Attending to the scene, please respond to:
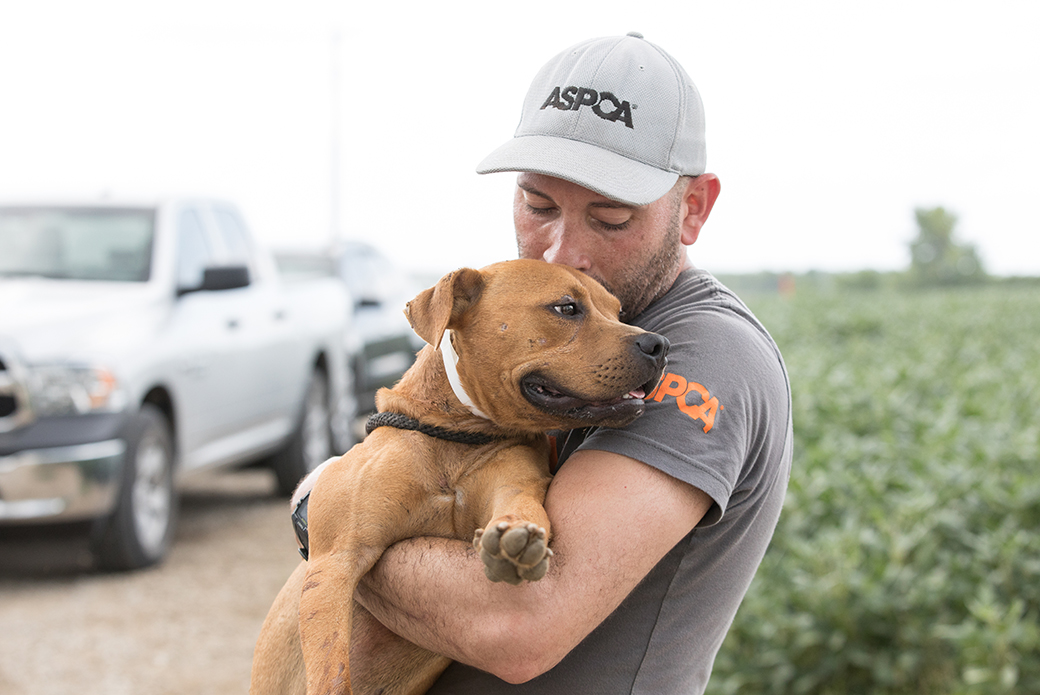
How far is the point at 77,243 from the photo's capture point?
7.39 meters

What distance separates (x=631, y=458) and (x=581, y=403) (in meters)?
0.26

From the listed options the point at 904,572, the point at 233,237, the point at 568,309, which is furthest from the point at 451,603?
the point at 233,237

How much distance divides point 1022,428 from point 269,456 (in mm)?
6088

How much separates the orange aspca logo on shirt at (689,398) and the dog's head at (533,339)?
4 centimetres

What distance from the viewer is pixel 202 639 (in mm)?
5848

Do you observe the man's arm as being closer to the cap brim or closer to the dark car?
the cap brim

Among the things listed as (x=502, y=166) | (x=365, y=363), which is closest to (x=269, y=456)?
(x=365, y=363)

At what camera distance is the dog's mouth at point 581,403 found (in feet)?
6.91

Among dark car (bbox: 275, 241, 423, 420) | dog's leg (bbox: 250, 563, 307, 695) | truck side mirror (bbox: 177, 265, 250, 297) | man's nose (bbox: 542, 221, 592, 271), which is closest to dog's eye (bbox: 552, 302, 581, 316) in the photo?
man's nose (bbox: 542, 221, 592, 271)

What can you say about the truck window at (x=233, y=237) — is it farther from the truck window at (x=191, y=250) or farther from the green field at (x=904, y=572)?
the green field at (x=904, y=572)

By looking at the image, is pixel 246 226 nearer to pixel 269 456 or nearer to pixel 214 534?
pixel 269 456

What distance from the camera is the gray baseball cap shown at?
226cm

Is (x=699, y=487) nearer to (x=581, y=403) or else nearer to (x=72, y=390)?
(x=581, y=403)

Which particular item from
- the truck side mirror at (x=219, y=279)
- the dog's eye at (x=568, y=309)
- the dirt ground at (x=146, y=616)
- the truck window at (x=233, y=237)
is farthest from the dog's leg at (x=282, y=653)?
the truck window at (x=233, y=237)
